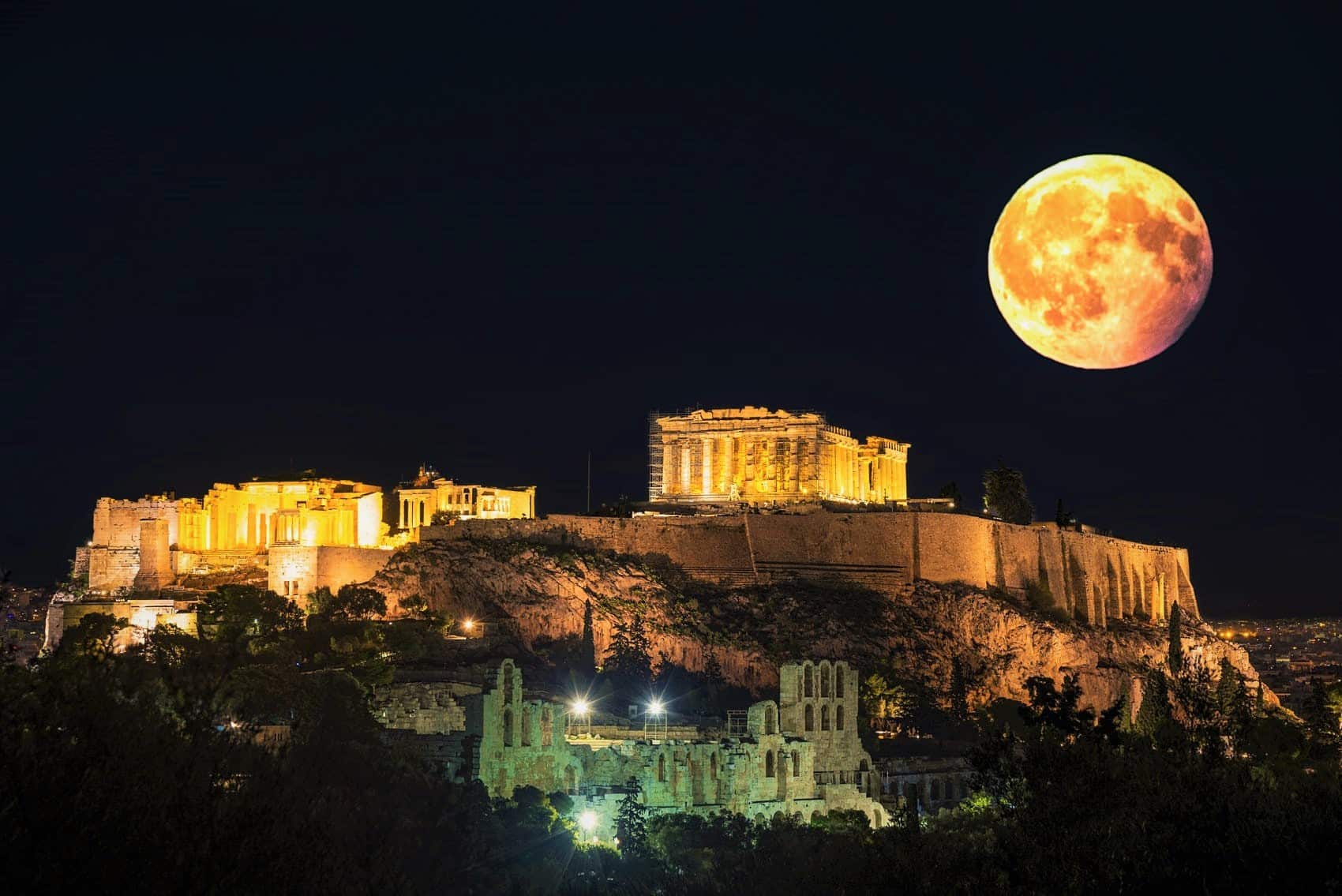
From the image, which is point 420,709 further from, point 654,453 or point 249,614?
point 654,453

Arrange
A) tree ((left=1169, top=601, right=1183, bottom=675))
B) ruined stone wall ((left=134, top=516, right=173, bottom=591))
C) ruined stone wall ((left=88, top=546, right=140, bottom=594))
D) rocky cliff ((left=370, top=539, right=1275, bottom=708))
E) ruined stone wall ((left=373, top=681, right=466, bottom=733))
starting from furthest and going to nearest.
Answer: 1. tree ((left=1169, top=601, right=1183, bottom=675))
2. ruined stone wall ((left=88, top=546, right=140, bottom=594))
3. ruined stone wall ((left=134, top=516, right=173, bottom=591))
4. rocky cliff ((left=370, top=539, right=1275, bottom=708))
5. ruined stone wall ((left=373, top=681, right=466, bottom=733))

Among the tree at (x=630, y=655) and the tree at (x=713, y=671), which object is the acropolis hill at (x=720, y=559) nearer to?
the tree at (x=713, y=671)

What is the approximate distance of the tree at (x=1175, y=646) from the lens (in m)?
83.7

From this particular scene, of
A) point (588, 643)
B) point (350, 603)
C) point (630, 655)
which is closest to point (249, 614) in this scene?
point (350, 603)

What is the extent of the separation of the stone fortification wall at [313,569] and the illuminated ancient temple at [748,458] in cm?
2225

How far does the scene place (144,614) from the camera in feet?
237

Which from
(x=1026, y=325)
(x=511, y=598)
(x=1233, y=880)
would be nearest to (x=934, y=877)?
(x=1233, y=880)

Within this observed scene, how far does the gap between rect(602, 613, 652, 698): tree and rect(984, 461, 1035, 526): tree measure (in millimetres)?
30257

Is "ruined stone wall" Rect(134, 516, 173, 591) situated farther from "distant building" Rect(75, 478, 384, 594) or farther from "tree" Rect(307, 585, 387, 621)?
"tree" Rect(307, 585, 387, 621)

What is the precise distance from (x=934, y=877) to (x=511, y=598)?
37.4 m

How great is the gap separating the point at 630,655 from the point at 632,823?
78.2ft

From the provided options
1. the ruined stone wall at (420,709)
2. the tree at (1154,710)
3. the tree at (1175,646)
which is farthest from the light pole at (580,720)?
the tree at (1175,646)

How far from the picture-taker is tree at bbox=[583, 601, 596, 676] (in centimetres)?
7032

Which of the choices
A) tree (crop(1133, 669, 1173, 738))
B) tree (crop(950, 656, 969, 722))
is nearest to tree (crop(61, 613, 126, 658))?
tree (crop(950, 656, 969, 722))
